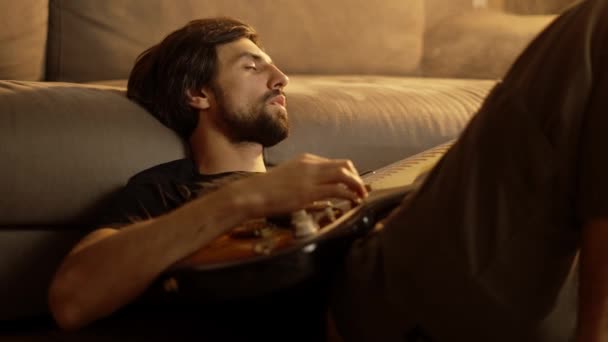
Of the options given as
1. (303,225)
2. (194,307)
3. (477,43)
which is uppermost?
(303,225)

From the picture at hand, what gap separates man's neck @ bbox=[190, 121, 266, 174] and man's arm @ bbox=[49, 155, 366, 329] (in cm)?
41

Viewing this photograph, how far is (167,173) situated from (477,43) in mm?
1336

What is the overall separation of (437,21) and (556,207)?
206cm

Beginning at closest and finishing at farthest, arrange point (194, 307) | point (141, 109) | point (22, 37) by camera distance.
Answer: point (194, 307) → point (141, 109) → point (22, 37)

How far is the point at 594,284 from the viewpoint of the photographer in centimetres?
96

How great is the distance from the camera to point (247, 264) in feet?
3.43

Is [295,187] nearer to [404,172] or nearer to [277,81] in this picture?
[404,172]

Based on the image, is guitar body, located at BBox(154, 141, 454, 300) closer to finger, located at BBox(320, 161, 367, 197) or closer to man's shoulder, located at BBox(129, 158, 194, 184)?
finger, located at BBox(320, 161, 367, 197)

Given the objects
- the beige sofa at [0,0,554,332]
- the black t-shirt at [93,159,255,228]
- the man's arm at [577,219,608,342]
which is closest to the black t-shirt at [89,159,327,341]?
the black t-shirt at [93,159,255,228]

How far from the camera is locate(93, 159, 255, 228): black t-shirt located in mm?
1393

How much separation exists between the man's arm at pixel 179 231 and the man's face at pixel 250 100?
15.9 inches

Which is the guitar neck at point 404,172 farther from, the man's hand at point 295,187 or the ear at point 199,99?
the ear at point 199,99

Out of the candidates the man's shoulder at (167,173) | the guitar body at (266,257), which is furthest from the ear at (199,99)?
the guitar body at (266,257)

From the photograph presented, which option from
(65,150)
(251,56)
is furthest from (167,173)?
(251,56)
